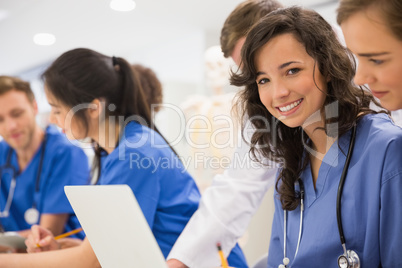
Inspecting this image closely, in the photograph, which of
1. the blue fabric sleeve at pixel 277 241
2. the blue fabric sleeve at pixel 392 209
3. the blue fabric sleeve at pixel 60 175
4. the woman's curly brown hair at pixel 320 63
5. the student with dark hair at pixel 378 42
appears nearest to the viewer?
the student with dark hair at pixel 378 42

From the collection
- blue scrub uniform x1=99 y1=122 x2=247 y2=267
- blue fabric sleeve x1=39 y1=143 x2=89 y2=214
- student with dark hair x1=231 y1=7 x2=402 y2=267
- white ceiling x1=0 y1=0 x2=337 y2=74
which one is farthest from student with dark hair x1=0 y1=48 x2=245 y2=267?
white ceiling x1=0 y1=0 x2=337 y2=74

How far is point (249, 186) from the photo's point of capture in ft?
5.22

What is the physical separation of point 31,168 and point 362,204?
1.60 metres

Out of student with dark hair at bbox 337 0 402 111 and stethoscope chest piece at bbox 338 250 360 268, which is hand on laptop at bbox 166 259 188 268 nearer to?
stethoscope chest piece at bbox 338 250 360 268

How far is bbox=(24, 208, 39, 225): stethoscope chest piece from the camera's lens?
207 cm

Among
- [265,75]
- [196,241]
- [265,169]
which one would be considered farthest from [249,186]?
[265,75]

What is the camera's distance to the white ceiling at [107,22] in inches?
171

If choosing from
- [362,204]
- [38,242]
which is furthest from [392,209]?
[38,242]

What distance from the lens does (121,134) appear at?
1.64 meters

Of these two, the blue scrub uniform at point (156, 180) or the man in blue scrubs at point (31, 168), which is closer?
the blue scrub uniform at point (156, 180)

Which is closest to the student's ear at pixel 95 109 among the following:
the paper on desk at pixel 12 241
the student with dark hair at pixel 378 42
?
the paper on desk at pixel 12 241

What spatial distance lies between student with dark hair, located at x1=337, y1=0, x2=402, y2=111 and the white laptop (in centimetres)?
54

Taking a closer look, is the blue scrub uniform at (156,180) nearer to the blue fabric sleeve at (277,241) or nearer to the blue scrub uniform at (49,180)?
the blue fabric sleeve at (277,241)

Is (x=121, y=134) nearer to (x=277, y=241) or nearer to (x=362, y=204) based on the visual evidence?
(x=277, y=241)
